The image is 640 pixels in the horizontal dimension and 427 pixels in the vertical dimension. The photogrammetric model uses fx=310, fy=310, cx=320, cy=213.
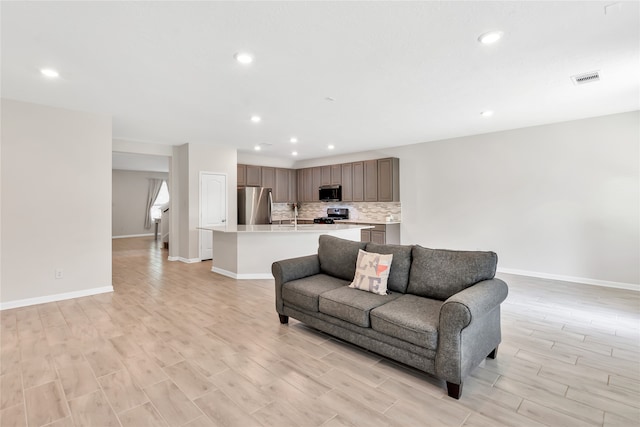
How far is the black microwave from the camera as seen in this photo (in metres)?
8.05

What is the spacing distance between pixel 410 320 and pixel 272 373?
44.1 inches

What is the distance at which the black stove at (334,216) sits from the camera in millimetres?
8098

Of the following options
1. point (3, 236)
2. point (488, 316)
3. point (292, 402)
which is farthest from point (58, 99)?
point (488, 316)

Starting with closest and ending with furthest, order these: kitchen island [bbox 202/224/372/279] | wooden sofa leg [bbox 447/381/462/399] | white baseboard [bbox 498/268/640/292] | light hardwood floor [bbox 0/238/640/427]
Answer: light hardwood floor [bbox 0/238/640/427], wooden sofa leg [bbox 447/381/462/399], white baseboard [bbox 498/268/640/292], kitchen island [bbox 202/224/372/279]

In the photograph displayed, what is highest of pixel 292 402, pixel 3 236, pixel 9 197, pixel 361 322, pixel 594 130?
pixel 594 130

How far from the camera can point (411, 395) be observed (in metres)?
2.09

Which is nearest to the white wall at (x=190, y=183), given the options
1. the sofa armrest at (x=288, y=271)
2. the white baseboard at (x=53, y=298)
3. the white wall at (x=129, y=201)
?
the white baseboard at (x=53, y=298)

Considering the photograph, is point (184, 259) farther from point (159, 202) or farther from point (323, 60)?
point (159, 202)

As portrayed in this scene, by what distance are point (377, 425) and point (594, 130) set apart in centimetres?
544

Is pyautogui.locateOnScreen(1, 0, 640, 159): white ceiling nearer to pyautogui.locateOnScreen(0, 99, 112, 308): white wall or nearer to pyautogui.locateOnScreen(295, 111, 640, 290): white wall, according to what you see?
pyautogui.locateOnScreen(0, 99, 112, 308): white wall

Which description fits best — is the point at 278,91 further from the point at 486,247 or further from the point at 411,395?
the point at 486,247

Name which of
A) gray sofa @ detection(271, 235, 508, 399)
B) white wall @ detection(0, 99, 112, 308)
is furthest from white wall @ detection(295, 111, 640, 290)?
white wall @ detection(0, 99, 112, 308)

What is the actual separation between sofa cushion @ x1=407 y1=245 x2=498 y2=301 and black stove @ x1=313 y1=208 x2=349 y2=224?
205 inches

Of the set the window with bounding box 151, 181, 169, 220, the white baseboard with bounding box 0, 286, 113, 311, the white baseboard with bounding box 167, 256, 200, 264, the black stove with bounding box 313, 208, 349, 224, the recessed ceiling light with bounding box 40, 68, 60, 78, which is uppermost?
the recessed ceiling light with bounding box 40, 68, 60, 78
